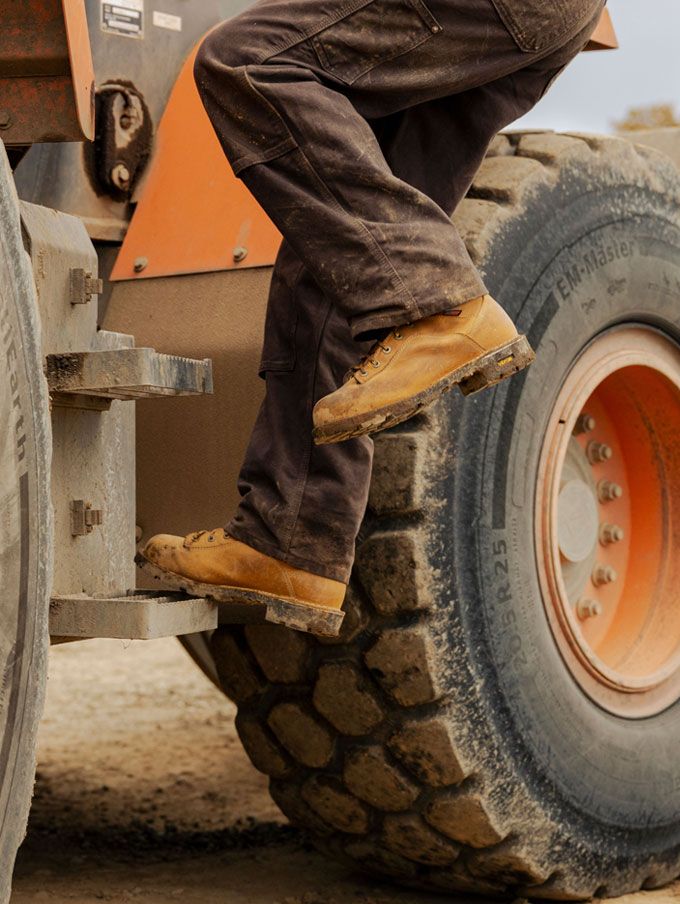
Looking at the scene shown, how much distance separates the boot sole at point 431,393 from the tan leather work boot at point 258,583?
25cm

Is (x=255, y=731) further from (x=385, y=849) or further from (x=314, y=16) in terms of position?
(x=314, y=16)

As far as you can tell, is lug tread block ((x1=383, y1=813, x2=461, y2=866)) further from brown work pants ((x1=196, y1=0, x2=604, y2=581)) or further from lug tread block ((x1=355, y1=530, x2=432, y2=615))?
brown work pants ((x1=196, y1=0, x2=604, y2=581))

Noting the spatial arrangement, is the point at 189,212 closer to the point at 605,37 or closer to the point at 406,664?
the point at 406,664

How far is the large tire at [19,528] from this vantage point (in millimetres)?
1751

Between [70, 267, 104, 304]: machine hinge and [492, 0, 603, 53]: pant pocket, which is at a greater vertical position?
[492, 0, 603, 53]: pant pocket

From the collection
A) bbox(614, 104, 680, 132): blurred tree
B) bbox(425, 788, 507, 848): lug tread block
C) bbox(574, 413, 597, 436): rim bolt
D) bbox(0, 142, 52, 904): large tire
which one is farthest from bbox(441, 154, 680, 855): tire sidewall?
bbox(614, 104, 680, 132): blurred tree

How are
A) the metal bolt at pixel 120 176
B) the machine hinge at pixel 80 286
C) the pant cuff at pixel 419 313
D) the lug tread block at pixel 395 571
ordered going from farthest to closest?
the metal bolt at pixel 120 176 < the lug tread block at pixel 395 571 < the machine hinge at pixel 80 286 < the pant cuff at pixel 419 313

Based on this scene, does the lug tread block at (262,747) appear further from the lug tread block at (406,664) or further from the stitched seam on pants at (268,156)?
the stitched seam on pants at (268,156)

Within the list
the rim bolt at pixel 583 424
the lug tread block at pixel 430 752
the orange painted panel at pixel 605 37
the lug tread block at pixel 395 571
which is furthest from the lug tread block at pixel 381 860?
the orange painted panel at pixel 605 37

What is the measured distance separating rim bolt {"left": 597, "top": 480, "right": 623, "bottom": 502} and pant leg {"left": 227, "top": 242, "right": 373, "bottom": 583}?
1005 mm

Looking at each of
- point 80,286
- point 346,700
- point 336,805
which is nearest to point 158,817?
point 336,805

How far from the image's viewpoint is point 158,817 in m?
3.85

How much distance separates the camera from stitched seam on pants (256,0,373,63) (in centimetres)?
210

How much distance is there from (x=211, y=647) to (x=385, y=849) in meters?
0.52
